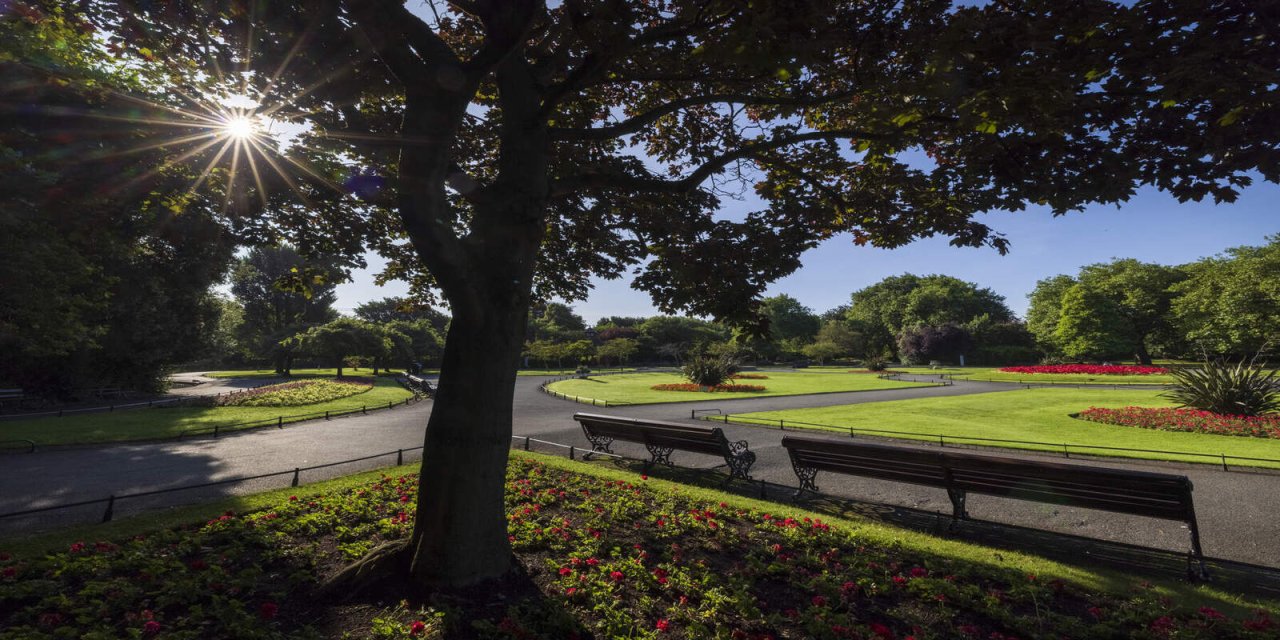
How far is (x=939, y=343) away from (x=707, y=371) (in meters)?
51.6

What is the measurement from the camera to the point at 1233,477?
8734 mm

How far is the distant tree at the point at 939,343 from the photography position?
6631cm

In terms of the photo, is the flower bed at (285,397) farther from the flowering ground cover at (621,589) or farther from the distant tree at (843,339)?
the distant tree at (843,339)

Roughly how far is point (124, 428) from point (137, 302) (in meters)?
13.1

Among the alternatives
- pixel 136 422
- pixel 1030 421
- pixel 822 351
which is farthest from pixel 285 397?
pixel 822 351

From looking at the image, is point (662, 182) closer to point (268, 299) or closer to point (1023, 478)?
point (1023, 478)

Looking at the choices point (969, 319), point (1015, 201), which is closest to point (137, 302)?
point (1015, 201)

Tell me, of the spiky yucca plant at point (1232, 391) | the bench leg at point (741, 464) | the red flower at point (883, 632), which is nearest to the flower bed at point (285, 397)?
the bench leg at point (741, 464)

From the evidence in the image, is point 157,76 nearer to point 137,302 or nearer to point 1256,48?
point 1256,48

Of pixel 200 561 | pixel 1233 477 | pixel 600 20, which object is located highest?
pixel 600 20

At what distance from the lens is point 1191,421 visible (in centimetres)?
1370

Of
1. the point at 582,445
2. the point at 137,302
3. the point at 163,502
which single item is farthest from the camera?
the point at 137,302

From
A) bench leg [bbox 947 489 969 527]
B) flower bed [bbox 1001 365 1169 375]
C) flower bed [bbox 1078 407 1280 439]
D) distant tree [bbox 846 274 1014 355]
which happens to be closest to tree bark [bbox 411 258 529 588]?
bench leg [bbox 947 489 969 527]

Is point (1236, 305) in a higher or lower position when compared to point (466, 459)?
higher
